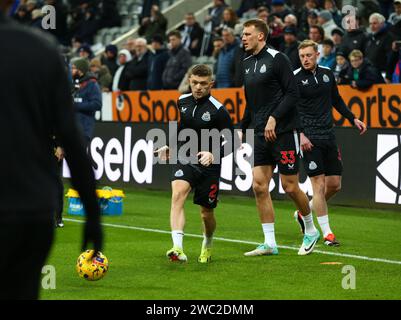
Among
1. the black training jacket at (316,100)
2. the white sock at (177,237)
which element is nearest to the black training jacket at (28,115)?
the white sock at (177,237)

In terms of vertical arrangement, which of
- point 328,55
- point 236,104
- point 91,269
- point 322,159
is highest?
point 328,55

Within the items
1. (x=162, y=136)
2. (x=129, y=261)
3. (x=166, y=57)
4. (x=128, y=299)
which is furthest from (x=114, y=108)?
(x=128, y=299)

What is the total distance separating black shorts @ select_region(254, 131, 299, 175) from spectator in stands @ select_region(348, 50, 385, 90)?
5.89 m

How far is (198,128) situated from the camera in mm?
10023

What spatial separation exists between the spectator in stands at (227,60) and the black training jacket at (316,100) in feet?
26.6

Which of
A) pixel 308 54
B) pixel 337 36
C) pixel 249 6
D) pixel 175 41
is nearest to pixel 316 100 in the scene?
pixel 308 54

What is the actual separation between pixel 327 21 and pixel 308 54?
29.4ft

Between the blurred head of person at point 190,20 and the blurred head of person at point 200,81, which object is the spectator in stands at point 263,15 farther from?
the blurred head of person at point 200,81

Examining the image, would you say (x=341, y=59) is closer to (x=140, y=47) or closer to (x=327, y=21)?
(x=327, y=21)

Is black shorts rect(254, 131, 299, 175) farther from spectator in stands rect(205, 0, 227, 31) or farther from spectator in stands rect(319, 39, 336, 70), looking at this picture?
spectator in stands rect(205, 0, 227, 31)

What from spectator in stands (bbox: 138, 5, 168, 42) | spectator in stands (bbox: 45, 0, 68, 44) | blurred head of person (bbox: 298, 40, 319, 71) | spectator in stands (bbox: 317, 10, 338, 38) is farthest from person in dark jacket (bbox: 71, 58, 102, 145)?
spectator in stands (bbox: 45, 0, 68, 44)

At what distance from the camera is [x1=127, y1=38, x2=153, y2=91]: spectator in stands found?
71.6 ft

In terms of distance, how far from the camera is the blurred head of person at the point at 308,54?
448 inches

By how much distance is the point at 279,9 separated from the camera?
68.4ft
